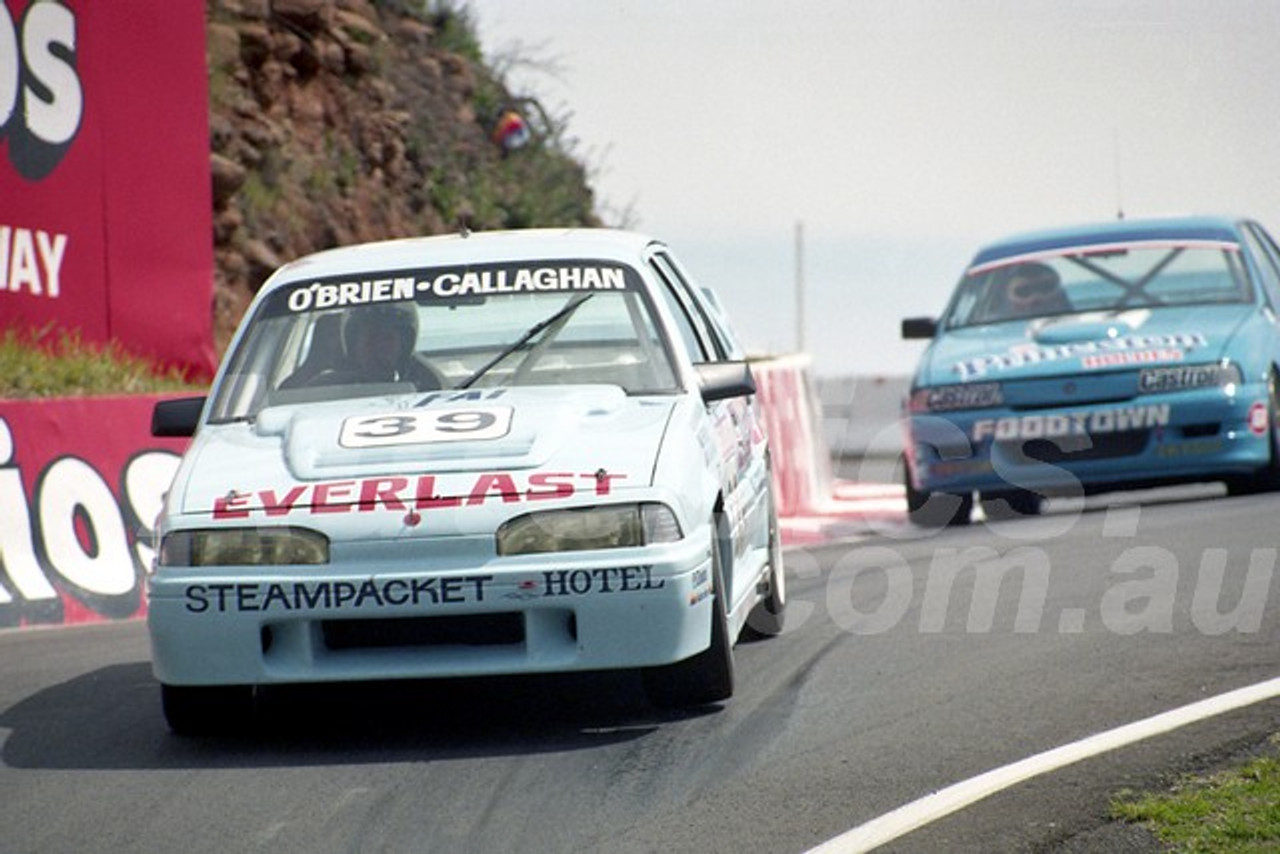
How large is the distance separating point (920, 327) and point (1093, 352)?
1445 mm

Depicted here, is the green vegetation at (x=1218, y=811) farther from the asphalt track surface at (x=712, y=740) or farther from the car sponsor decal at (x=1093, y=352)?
the car sponsor decal at (x=1093, y=352)

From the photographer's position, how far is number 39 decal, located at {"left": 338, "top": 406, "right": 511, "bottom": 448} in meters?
6.65

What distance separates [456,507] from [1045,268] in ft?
27.6

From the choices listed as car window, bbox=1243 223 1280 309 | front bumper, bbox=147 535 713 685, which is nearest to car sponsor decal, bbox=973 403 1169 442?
car window, bbox=1243 223 1280 309

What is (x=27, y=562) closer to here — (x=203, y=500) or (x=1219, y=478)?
(x=203, y=500)

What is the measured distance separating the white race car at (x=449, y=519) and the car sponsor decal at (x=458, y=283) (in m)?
0.05

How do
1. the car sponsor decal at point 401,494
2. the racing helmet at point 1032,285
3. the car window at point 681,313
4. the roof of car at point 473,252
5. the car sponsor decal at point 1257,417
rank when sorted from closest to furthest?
1. the car sponsor decal at point 401,494
2. the roof of car at point 473,252
3. the car window at point 681,313
4. the car sponsor decal at point 1257,417
5. the racing helmet at point 1032,285


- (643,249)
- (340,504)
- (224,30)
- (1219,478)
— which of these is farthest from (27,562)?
(224,30)

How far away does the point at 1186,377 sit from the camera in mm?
12797

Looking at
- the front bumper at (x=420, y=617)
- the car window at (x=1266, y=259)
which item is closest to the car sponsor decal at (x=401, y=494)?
the front bumper at (x=420, y=617)

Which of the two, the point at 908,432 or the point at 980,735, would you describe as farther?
the point at 908,432

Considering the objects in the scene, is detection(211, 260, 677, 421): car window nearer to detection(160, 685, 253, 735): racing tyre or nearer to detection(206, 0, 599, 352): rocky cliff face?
detection(160, 685, 253, 735): racing tyre

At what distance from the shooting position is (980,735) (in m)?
6.26

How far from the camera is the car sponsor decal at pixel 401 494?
20.8 ft
